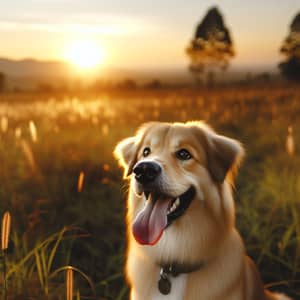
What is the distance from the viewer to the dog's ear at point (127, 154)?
369 centimetres

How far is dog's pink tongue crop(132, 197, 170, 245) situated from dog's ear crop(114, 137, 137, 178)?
52 centimetres

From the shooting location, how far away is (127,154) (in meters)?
3.86

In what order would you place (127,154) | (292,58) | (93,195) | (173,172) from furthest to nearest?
(292,58) → (93,195) → (127,154) → (173,172)

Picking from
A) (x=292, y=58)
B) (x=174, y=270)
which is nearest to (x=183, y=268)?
(x=174, y=270)

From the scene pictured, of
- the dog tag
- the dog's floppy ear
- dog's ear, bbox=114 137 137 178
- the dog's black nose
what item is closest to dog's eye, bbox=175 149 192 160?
the dog's floppy ear

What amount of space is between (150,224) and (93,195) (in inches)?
117

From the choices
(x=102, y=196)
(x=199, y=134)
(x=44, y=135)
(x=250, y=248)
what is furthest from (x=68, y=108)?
(x=199, y=134)

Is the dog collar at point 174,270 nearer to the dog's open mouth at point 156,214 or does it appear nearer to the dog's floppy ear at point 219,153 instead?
the dog's open mouth at point 156,214

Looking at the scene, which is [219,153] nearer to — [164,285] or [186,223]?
[186,223]

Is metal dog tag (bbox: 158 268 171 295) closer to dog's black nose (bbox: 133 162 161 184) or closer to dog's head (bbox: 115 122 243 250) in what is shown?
dog's head (bbox: 115 122 243 250)

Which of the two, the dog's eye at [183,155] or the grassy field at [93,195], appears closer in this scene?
the dog's eye at [183,155]

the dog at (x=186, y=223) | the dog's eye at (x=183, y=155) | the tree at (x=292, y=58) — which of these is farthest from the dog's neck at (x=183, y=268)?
the tree at (x=292, y=58)

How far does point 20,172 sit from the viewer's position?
656 centimetres

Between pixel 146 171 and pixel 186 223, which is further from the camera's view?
pixel 186 223
